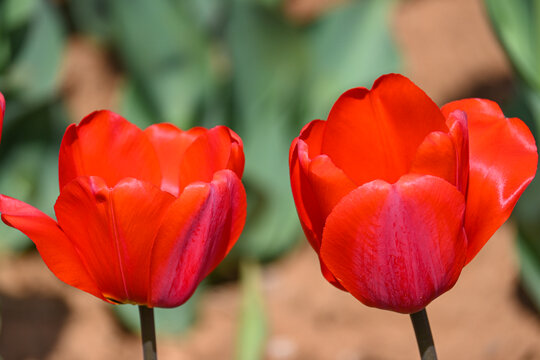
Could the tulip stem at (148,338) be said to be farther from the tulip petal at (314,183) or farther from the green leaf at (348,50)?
the green leaf at (348,50)

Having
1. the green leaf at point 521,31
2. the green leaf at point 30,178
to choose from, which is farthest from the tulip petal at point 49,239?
the green leaf at point 30,178

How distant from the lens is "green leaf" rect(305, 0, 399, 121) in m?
1.63

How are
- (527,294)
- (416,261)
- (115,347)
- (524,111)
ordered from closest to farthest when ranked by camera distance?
(416,261) < (524,111) < (527,294) < (115,347)

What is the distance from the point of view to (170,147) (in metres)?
0.43

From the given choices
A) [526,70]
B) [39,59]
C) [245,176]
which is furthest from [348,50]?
[526,70]

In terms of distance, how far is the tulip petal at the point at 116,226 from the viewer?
1.14 feet

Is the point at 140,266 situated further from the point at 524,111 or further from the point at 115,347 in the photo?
the point at 115,347

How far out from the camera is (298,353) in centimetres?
146

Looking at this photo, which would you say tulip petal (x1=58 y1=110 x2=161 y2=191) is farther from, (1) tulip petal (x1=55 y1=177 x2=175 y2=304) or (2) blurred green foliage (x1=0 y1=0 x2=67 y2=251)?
(2) blurred green foliage (x1=0 y1=0 x2=67 y2=251)

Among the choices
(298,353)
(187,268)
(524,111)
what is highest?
(187,268)

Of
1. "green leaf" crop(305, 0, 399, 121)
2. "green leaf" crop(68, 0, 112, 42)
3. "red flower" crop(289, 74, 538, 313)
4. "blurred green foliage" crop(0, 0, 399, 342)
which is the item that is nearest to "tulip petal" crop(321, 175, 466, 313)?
"red flower" crop(289, 74, 538, 313)

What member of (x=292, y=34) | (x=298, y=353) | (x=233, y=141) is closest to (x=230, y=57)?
(x=292, y=34)

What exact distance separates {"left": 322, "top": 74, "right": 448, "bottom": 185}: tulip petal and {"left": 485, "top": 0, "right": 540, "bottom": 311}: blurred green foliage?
1.82 feet

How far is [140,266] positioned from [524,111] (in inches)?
34.0
